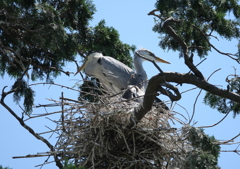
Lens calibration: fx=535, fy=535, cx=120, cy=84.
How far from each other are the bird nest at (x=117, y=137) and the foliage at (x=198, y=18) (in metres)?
0.75

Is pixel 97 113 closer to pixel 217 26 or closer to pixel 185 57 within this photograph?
pixel 185 57

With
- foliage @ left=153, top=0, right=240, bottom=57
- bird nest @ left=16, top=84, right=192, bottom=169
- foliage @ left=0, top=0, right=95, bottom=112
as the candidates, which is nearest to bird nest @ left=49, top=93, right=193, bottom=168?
bird nest @ left=16, top=84, right=192, bottom=169

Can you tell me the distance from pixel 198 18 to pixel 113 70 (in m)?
1.08

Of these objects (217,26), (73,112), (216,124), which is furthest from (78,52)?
(216,124)

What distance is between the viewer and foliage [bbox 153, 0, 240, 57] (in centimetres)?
410

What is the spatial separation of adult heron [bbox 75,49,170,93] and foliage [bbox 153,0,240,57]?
1.11ft

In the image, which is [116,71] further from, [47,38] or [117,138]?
[117,138]

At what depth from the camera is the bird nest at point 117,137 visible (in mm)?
3430

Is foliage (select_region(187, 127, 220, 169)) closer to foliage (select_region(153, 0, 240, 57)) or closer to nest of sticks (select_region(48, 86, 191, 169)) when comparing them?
nest of sticks (select_region(48, 86, 191, 169))

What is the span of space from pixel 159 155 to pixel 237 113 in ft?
4.12

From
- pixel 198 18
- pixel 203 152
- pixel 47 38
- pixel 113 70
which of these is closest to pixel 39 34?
pixel 47 38

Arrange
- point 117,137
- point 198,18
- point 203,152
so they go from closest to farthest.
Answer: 1. point 203,152
2. point 117,137
3. point 198,18

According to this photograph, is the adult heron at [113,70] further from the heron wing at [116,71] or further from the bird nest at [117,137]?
the bird nest at [117,137]

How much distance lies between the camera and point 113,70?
5.24m
